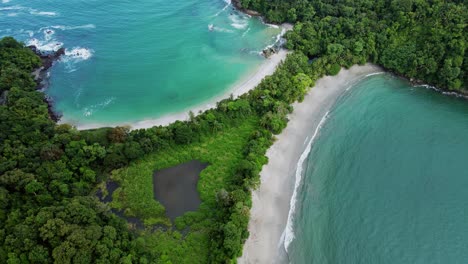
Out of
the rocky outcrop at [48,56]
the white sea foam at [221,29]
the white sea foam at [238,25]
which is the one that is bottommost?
the rocky outcrop at [48,56]

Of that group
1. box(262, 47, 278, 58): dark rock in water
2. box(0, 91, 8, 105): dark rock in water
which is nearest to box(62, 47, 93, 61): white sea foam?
box(0, 91, 8, 105): dark rock in water

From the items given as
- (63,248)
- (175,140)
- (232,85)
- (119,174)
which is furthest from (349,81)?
(63,248)

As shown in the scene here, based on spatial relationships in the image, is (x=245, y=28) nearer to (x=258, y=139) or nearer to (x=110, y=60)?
(x=110, y=60)

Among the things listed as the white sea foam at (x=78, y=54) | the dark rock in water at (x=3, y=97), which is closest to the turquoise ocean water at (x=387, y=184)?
the white sea foam at (x=78, y=54)

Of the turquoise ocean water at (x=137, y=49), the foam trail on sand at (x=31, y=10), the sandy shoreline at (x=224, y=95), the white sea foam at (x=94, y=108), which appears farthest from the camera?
the foam trail on sand at (x=31, y=10)

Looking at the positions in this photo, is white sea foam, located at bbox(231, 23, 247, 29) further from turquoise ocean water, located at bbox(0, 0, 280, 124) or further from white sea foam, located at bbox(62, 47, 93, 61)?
white sea foam, located at bbox(62, 47, 93, 61)

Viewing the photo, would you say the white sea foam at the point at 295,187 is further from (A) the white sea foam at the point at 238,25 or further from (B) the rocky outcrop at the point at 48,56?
(B) the rocky outcrop at the point at 48,56
